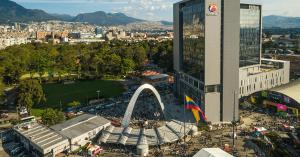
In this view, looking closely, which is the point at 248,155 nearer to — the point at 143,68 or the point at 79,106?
the point at 79,106

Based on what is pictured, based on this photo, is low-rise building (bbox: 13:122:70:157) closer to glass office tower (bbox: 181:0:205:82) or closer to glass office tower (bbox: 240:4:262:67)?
glass office tower (bbox: 181:0:205:82)

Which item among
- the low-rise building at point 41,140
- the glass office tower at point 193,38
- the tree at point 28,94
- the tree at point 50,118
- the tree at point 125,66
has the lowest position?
the low-rise building at point 41,140

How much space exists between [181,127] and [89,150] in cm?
1126

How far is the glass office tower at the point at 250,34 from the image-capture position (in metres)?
55.8

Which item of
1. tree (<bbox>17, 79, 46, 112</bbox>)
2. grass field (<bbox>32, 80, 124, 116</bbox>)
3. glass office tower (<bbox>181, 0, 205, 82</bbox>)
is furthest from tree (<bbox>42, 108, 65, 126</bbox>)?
glass office tower (<bbox>181, 0, 205, 82</bbox>)

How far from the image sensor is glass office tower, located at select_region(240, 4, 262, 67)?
5581 cm

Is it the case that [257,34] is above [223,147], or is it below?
above

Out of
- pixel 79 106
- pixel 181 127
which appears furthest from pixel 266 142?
pixel 79 106

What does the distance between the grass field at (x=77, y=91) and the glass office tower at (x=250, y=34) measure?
82.9 feet

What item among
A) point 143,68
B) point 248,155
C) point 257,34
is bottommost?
point 248,155

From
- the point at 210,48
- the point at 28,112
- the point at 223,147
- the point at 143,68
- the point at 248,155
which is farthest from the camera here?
the point at 143,68

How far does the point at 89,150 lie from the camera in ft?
109

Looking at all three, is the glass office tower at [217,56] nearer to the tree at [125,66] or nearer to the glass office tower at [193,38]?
the glass office tower at [193,38]

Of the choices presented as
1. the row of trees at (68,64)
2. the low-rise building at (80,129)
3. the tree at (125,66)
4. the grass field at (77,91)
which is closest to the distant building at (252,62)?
the grass field at (77,91)
